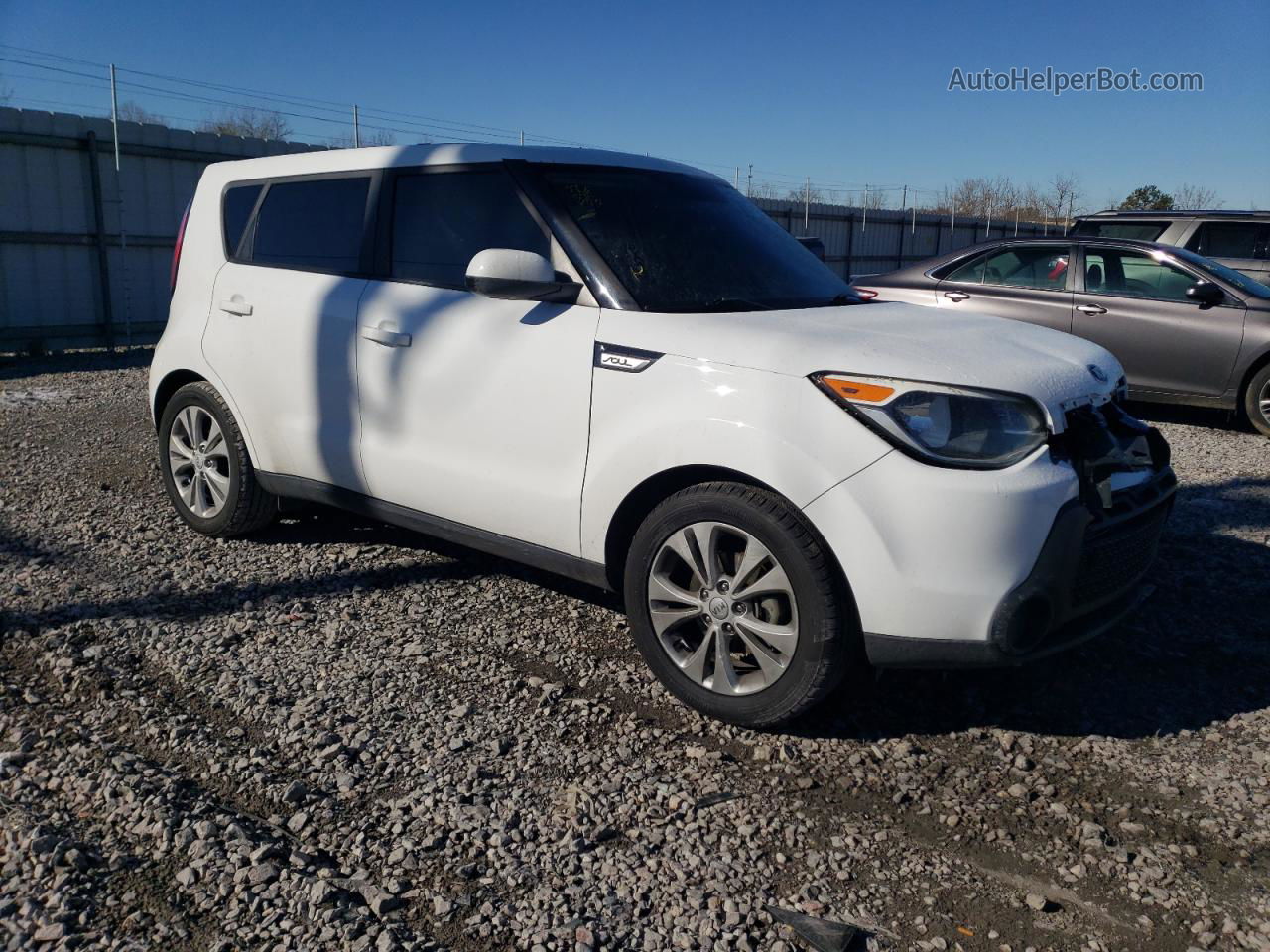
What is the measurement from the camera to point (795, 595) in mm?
3207

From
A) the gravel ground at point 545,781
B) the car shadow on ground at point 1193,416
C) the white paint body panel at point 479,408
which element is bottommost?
the gravel ground at point 545,781

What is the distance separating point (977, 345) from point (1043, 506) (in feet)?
2.30

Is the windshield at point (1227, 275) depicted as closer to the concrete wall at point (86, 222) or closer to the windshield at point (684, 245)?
the windshield at point (684, 245)

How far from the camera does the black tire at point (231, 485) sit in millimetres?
4988

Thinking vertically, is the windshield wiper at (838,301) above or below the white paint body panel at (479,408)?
above

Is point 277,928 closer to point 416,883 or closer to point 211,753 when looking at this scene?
point 416,883

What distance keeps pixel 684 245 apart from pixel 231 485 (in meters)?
2.53

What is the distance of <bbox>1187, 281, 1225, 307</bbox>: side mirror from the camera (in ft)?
28.1

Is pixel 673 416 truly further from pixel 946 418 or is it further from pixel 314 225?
pixel 314 225

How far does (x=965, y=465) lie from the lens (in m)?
3.04

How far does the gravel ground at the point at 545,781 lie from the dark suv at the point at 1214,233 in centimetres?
795

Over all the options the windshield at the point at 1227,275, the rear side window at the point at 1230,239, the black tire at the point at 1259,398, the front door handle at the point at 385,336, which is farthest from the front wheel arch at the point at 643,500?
the rear side window at the point at 1230,239

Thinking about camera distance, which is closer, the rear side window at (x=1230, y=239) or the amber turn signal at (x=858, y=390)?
the amber turn signal at (x=858, y=390)

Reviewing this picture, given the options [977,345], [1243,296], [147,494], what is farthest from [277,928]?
[1243,296]
